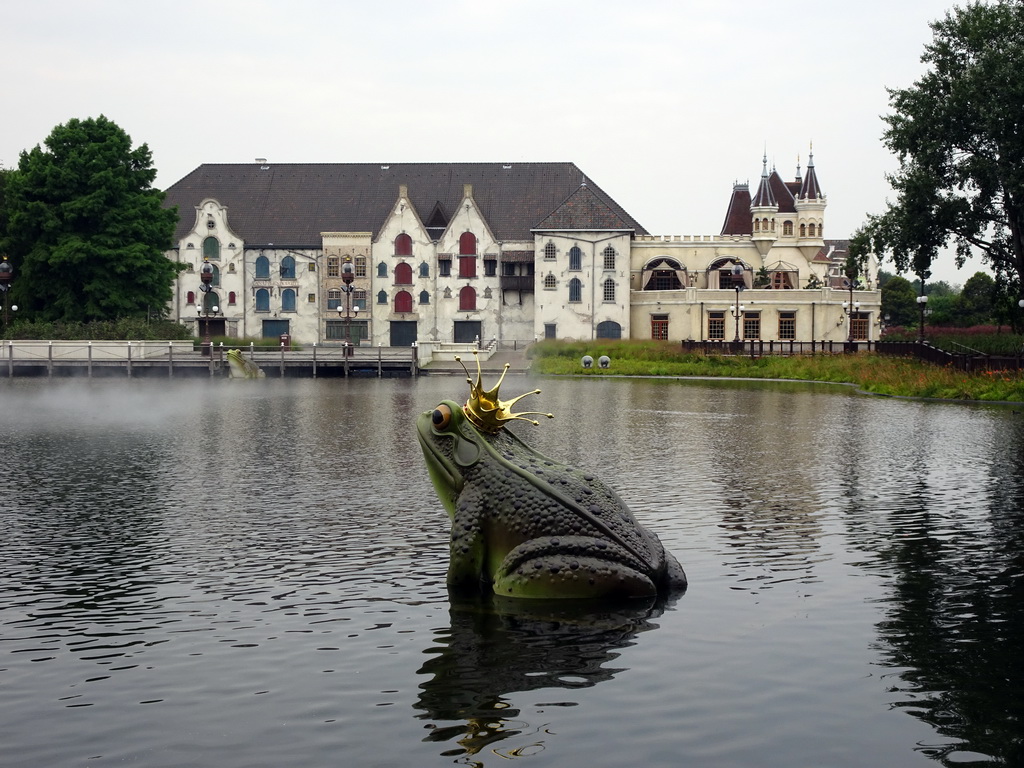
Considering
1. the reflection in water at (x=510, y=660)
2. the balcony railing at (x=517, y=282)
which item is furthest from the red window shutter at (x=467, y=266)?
the reflection in water at (x=510, y=660)

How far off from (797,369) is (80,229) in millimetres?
41863

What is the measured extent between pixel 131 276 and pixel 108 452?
4968 cm

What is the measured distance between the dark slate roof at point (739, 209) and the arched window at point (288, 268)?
3703 centimetres

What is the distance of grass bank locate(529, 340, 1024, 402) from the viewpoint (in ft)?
134

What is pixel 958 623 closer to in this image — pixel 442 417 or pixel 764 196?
pixel 442 417

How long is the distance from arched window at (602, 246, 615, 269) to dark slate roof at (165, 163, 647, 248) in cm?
318

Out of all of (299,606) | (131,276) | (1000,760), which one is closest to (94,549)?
(299,606)

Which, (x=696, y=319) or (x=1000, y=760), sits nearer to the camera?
(x=1000, y=760)

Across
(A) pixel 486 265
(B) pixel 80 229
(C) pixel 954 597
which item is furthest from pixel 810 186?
(C) pixel 954 597

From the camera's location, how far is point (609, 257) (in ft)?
292

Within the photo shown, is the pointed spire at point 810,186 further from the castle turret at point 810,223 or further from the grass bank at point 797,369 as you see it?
the grass bank at point 797,369

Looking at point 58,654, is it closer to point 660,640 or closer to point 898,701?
point 660,640

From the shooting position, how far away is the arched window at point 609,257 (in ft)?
291

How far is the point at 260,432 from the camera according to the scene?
2883 cm
